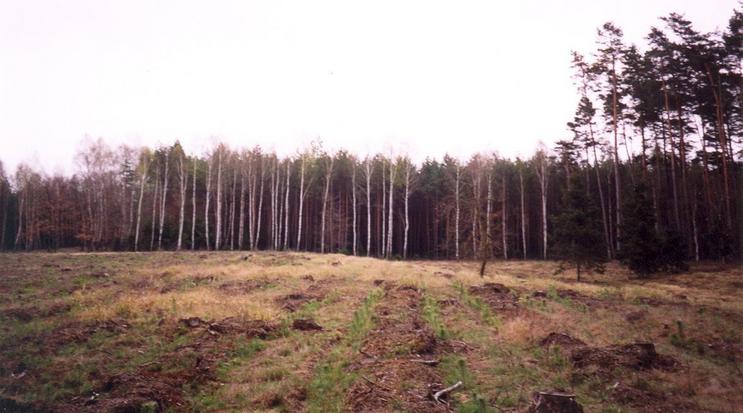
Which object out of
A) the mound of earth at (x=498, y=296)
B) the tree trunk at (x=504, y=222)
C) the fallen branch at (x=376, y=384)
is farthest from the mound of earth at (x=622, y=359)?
the tree trunk at (x=504, y=222)

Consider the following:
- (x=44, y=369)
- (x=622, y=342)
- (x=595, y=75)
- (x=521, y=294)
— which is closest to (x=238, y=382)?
(x=44, y=369)

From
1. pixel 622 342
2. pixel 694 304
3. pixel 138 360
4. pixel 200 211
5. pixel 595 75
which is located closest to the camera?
pixel 138 360

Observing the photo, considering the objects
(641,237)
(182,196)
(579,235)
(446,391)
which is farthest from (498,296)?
(182,196)

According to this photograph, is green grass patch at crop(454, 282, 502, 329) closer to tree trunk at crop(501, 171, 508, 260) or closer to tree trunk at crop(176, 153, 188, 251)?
tree trunk at crop(501, 171, 508, 260)

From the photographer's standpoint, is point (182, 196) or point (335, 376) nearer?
point (335, 376)

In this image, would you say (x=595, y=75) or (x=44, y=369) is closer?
(x=44, y=369)

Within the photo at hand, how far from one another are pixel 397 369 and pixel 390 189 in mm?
38096

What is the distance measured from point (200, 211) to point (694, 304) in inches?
2125

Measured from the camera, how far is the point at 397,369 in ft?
29.9

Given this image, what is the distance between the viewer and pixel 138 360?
9727 mm

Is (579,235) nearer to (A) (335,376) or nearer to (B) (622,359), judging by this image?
(B) (622,359)

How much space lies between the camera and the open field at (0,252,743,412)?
7.86m

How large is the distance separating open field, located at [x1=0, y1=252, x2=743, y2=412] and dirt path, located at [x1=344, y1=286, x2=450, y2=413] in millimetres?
43

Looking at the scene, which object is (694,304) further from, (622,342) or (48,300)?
(48,300)
